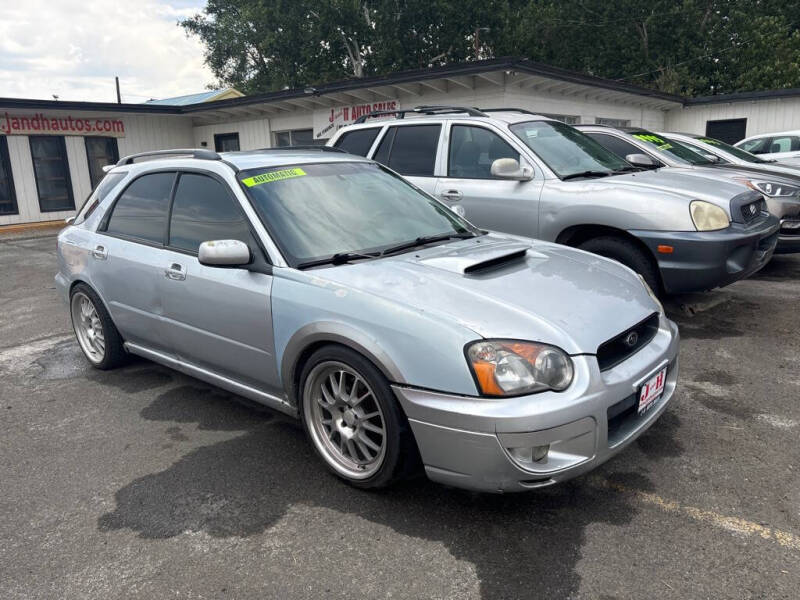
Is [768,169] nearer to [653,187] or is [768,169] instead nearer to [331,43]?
[653,187]

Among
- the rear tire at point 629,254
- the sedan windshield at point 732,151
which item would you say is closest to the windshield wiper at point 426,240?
the rear tire at point 629,254

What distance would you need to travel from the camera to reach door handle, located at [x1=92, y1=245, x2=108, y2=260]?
15.0 ft

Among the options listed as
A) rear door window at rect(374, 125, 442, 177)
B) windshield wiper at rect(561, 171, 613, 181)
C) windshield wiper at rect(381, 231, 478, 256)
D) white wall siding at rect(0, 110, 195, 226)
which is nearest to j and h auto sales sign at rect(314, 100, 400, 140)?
white wall siding at rect(0, 110, 195, 226)

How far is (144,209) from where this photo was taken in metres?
4.40

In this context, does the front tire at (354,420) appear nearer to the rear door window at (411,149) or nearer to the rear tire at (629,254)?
the rear tire at (629,254)

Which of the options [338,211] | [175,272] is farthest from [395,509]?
[175,272]

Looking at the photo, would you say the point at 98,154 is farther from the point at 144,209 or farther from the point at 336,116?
the point at 144,209

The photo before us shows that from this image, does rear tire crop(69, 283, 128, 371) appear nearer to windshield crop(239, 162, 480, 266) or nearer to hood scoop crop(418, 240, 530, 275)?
windshield crop(239, 162, 480, 266)

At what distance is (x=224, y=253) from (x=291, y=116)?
16319 mm

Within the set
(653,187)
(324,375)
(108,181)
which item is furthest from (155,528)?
(653,187)

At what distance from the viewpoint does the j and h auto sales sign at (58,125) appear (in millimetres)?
17125

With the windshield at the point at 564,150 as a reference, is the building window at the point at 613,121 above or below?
above

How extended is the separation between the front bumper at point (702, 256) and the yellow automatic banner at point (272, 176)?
296 cm

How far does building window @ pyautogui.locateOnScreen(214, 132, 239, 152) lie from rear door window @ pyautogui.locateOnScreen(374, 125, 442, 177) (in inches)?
584
